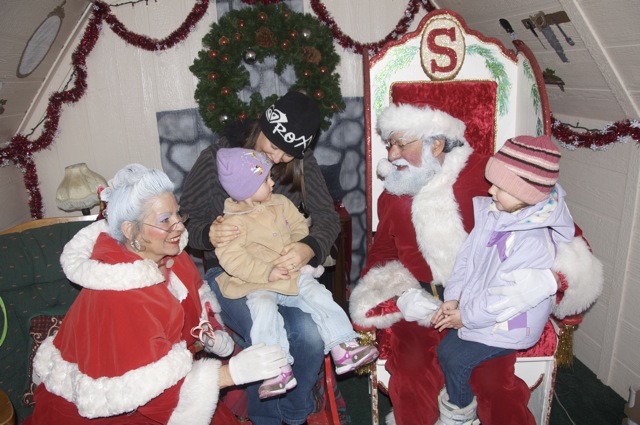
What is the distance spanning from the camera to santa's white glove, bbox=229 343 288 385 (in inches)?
76.0

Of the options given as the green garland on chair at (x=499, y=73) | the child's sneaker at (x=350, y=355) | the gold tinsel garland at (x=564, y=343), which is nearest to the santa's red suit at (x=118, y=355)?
the child's sneaker at (x=350, y=355)

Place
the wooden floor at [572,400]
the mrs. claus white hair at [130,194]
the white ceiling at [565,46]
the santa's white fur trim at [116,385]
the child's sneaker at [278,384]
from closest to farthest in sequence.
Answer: the santa's white fur trim at [116,385], the mrs. claus white hair at [130,194], the child's sneaker at [278,384], the white ceiling at [565,46], the wooden floor at [572,400]

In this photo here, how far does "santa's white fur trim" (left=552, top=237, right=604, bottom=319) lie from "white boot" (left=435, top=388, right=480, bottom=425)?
63 centimetres

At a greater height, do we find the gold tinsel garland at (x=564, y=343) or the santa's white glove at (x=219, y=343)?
the santa's white glove at (x=219, y=343)

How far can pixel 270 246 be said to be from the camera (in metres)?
2.28

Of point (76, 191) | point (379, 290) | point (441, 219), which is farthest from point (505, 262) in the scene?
point (76, 191)

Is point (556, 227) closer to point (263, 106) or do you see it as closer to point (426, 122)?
point (426, 122)

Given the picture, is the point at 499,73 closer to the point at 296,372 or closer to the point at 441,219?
the point at 441,219

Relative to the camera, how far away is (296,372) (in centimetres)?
223

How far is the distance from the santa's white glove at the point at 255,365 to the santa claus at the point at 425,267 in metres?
0.65

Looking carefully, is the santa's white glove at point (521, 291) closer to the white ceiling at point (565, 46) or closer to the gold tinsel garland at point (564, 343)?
the gold tinsel garland at point (564, 343)

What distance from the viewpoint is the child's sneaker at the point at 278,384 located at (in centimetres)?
201

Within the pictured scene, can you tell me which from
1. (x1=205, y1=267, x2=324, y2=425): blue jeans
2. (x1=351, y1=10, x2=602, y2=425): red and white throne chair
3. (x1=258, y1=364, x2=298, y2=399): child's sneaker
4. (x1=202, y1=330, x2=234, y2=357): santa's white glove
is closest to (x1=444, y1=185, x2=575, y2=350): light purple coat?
(x1=205, y1=267, x2=324, y2=425): blue jeans

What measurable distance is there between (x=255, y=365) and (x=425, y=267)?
1141 millimetres
